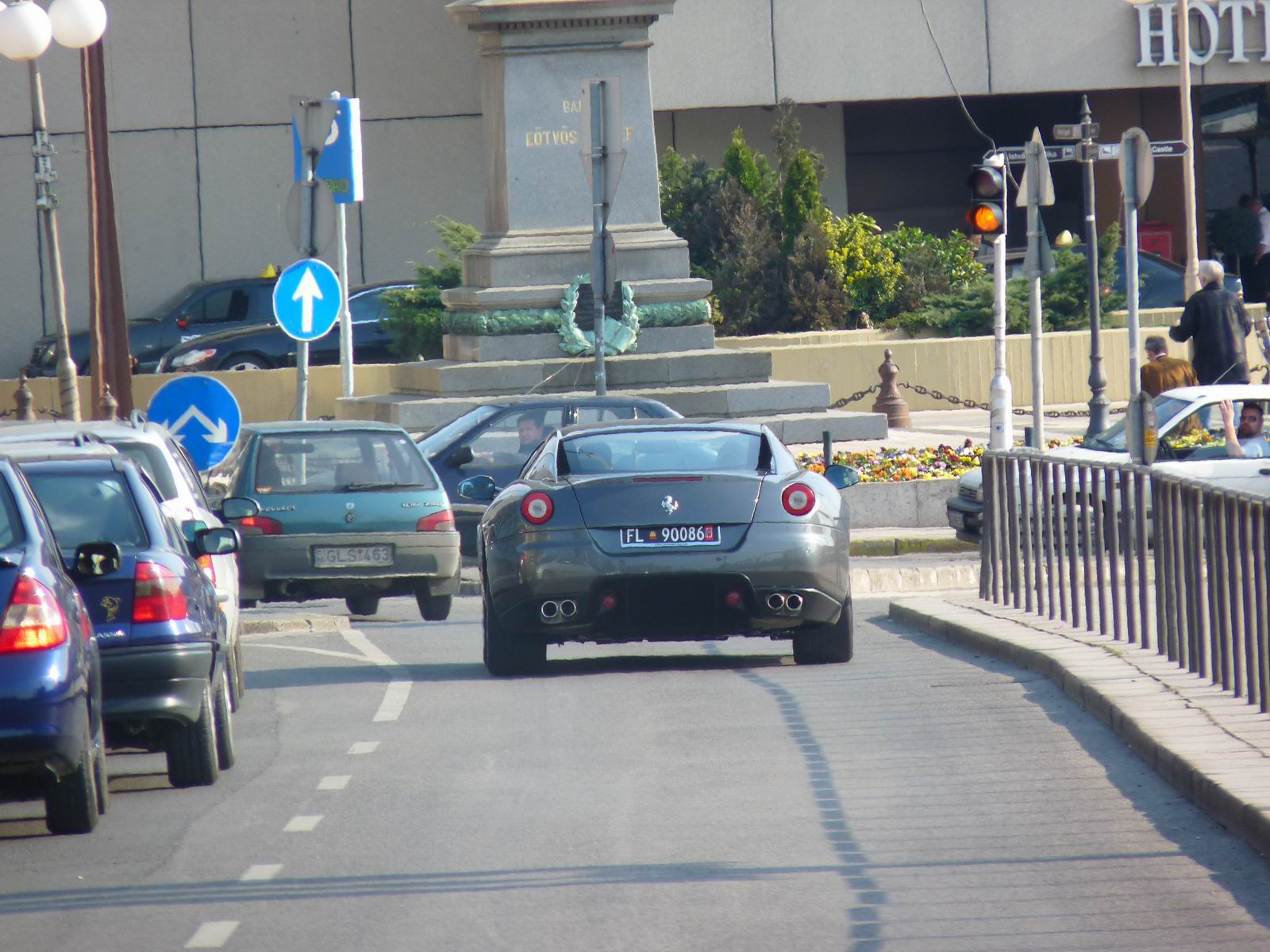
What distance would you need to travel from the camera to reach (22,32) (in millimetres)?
22531

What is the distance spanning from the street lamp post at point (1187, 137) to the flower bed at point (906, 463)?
45.3 feet

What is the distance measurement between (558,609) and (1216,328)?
12.5 metres

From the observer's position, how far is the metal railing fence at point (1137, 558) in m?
9.45

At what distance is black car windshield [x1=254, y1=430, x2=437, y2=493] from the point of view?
17.0 meters

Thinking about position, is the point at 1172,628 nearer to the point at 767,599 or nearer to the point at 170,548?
the point at 767,599

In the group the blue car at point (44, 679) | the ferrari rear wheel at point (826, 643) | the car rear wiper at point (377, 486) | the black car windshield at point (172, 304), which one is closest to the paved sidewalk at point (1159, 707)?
the ferrari rear wheel at point (826, 643)

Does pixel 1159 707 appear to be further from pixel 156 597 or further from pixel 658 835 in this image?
pixel 156 597

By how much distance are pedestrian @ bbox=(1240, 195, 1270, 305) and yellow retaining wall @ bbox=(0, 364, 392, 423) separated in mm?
A: 19017

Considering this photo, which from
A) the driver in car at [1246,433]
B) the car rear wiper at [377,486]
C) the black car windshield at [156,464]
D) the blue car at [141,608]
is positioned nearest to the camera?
the blue car at [141,608]

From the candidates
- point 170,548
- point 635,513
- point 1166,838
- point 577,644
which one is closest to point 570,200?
point 577,644

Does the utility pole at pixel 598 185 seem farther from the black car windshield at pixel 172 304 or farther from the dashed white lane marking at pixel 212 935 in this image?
the black car windshield at pixel 172 304

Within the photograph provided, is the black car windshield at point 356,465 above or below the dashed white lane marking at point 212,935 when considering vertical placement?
above

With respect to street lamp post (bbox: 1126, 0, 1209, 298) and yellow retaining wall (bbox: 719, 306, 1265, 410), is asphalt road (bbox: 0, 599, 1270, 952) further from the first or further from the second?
street lamp post (bbox: 1126, 0, 1209, 298)

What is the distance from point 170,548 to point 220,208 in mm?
34778
